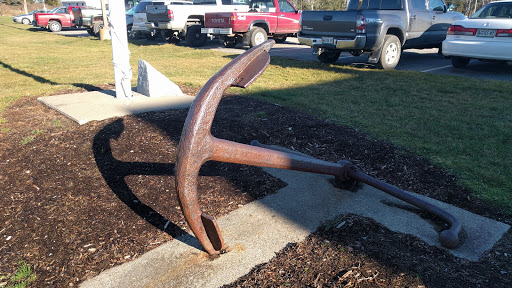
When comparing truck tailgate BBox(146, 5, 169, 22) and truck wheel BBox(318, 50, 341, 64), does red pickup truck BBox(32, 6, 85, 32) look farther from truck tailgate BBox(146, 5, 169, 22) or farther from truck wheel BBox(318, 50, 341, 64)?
truck wheel BBox(318, 50, 341, 64)

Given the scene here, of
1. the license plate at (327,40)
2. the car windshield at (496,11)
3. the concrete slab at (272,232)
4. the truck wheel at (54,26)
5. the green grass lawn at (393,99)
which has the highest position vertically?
the car windshield at (496,11)

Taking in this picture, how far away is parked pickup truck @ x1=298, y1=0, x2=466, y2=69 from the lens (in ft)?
29.2

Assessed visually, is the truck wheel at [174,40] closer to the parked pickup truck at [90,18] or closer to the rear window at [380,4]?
the parked pickup truck at [90,18]

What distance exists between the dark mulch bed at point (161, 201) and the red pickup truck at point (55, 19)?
26.6 m

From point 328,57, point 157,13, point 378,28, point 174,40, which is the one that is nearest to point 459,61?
point 378,28

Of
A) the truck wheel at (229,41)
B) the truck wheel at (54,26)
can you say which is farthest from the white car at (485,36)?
the truck wheel at (54,26)

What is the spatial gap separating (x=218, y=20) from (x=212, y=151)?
12.6 m

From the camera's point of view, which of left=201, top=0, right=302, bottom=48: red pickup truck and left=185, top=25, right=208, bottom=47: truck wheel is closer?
left=201, top=0, right=302, bottom=48: red pickup truck

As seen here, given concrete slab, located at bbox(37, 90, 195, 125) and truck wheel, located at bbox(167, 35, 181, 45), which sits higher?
truck wheel, located at bbox(167, 35, 181, 45)

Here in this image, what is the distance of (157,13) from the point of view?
1602 centimetres

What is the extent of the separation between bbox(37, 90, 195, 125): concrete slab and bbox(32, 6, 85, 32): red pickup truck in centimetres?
2465

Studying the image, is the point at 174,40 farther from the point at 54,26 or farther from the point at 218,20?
the point at 54,26

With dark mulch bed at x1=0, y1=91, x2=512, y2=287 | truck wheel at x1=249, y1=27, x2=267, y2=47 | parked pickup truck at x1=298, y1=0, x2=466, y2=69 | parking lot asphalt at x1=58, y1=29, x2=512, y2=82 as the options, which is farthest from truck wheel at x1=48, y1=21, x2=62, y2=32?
dark mulch bed at x1=0, y1=91, x2=512, y2=287

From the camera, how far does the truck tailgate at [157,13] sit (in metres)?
15.6
